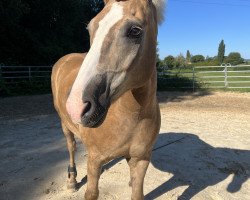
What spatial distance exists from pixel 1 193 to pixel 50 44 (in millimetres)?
14796

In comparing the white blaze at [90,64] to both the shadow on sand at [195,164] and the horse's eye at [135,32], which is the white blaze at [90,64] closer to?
the horse's eye at [135,32]

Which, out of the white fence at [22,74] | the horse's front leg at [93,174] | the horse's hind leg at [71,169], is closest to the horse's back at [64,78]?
the horse's hind leg at [71,169]

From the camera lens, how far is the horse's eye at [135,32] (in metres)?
1.68

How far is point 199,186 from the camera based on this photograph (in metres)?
3.79

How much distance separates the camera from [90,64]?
158 cm

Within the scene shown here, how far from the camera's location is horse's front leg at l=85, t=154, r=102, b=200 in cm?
255

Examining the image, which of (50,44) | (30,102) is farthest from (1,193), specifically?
(50,44)

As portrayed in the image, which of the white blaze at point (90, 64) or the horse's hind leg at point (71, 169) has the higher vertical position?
the white blaze at point (90, 64)

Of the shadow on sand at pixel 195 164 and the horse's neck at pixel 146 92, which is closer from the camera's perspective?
the horse's neck at pixel 146 92

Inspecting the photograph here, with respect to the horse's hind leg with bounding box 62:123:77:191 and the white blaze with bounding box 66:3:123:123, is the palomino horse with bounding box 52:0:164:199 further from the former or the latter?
the horse's hind leg with bounding box 62:123:77:191

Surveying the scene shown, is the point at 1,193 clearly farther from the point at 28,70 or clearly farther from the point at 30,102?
the point at 28,70

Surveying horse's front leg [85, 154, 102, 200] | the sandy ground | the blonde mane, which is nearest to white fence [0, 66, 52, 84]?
the sandy ground

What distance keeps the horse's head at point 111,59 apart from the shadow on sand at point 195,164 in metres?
2.19

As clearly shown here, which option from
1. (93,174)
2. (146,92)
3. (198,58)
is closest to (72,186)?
(93,174)
